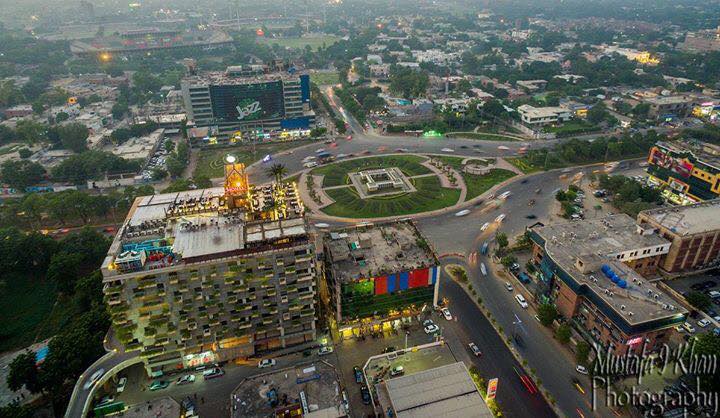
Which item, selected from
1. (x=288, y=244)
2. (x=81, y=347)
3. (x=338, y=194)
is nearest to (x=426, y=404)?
(x=288, y=244)

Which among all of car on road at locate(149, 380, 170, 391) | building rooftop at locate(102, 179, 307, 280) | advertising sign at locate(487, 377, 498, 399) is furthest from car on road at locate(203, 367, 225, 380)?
advertising sign at locate(487, 377, 498, 399)

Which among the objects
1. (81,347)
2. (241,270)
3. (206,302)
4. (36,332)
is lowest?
(36,332)

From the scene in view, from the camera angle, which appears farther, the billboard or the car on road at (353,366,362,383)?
the billboard

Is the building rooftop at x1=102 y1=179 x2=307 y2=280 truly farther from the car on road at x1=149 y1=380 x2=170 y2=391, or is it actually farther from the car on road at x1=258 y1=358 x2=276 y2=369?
the car on road at x1=258 y1=358 x2=276 y2=369

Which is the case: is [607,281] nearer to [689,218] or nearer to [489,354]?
[489,354]

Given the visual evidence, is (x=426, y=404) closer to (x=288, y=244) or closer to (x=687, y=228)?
(x=288, y=244)

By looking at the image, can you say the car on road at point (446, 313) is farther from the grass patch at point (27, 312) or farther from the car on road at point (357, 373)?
the grass patch at point (27, 312)
